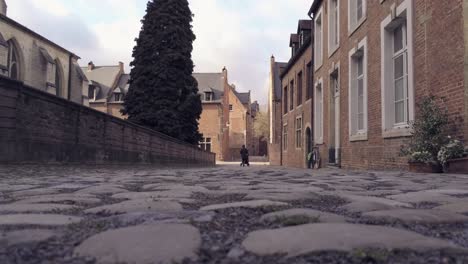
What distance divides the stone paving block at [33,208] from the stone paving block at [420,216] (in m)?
1.85

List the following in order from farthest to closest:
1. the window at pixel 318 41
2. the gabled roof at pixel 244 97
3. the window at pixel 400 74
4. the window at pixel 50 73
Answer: the gabled roof at pixel 244 97 < the window at pixel 50 73 < the window at pixel 318 41 < the window at pixel 400 74

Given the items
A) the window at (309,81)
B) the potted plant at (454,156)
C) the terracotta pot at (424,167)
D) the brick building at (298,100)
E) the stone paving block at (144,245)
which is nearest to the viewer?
the stone paving block at (144,245)

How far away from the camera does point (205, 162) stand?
33000mm

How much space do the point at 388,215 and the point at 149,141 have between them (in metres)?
14.9

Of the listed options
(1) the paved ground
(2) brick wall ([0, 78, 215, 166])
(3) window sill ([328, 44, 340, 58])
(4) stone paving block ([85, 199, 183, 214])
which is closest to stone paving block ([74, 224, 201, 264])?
(1) the paved ground

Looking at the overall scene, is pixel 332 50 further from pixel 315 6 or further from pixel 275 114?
pixel 275 114

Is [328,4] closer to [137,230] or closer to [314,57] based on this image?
[314,57]

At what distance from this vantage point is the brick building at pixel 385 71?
764 centimetres

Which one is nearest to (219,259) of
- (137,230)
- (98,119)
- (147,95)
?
(137,230)

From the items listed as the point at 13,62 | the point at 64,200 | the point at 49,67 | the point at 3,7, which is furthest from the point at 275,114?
the point at 64,200

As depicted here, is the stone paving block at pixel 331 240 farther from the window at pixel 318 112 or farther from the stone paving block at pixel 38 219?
the window at pixel 318 112

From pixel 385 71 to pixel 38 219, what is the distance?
9.66 metres

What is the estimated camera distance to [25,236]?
1.80 meters

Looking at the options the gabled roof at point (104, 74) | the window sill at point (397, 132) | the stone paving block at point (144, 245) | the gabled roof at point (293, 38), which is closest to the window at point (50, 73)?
the gabled roof at point (293, 38)
